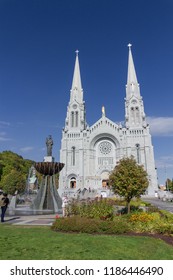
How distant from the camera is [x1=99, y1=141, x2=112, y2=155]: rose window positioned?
2630 inches

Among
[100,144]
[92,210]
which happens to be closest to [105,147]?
[100,144]

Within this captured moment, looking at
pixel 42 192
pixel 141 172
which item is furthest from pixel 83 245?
pixel 42 192

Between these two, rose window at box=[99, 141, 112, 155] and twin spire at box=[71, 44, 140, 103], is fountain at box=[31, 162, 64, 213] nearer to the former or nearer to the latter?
rose window at box=[99, 141, 112, 155]

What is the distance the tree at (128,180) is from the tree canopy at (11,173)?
129 feet

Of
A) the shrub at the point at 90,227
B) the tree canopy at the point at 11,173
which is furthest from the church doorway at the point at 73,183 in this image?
the shrub at the point at 90,227

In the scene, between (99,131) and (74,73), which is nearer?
(99,131)

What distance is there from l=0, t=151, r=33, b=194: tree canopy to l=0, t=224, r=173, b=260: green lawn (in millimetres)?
44819

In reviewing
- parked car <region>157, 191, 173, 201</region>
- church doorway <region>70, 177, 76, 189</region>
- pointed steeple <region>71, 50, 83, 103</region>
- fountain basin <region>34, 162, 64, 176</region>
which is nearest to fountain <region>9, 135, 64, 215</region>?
fountain basin <region>34, 162, 64, 176</region>

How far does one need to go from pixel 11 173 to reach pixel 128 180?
139ft

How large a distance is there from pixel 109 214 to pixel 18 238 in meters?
5.69

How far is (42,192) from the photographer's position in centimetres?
1902

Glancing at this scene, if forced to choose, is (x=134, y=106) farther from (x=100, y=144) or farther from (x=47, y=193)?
(x=47, y=193)

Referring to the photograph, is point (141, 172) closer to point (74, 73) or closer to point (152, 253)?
point (152, 253)
